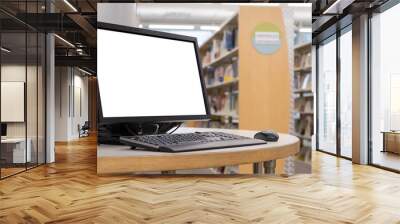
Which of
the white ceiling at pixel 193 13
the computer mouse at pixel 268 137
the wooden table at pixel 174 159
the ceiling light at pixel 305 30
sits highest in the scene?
the white ceiling at pixel 193 13

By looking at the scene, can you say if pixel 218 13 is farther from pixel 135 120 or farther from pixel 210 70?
pixel 135 120

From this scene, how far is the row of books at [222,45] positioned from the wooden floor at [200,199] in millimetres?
1266

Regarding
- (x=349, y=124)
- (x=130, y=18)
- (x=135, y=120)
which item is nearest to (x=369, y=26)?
(x=349, y=124)

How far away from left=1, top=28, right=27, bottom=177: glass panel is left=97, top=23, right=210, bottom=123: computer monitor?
428 cm

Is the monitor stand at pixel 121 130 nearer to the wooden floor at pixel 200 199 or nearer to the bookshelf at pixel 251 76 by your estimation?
the bookshelf at pixel 251 76

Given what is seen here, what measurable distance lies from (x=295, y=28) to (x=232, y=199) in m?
1.71

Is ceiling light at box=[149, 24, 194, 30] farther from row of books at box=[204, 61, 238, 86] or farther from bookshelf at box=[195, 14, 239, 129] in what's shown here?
row of books at box=[204, 61, 238, 86]

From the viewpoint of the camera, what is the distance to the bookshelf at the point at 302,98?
2.31 m

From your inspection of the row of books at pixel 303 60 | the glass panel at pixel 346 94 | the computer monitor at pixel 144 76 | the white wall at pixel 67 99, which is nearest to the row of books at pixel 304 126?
the row of books at pixel 303 60

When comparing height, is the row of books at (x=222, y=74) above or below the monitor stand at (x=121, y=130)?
above

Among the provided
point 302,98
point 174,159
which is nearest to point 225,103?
point 302,98

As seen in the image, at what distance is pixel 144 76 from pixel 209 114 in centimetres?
30

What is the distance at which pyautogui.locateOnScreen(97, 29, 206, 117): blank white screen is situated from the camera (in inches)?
56.5

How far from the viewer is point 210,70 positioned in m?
1.97
